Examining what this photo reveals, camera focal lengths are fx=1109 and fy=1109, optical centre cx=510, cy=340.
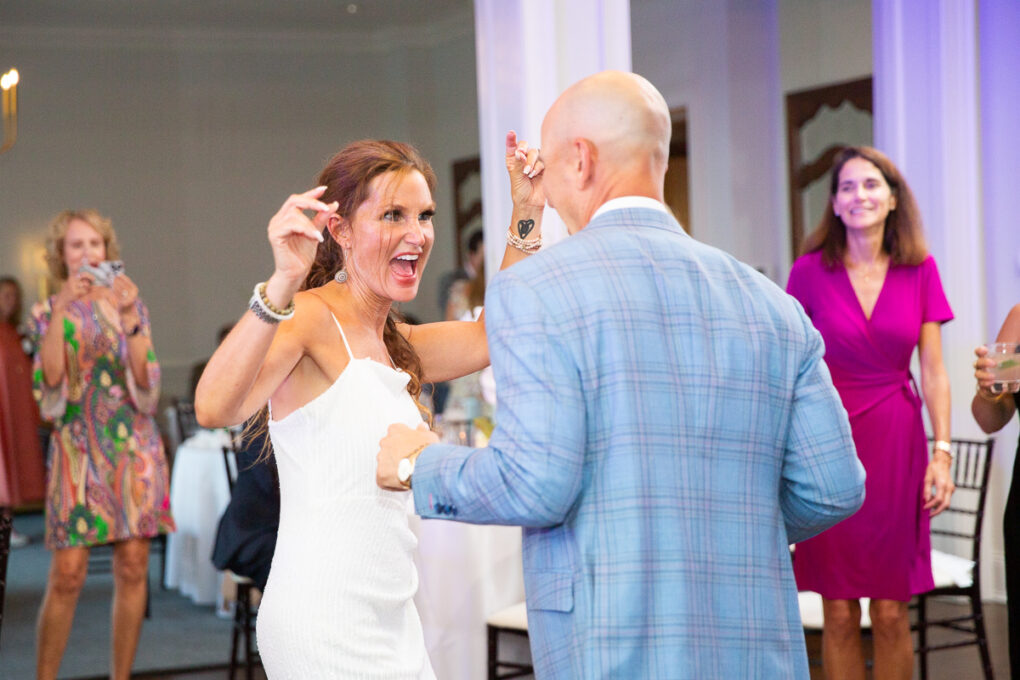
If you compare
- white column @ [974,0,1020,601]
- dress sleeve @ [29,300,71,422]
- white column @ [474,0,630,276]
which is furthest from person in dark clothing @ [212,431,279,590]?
white column @ [974,0,1020,601]

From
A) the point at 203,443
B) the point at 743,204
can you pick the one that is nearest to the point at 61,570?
the point at 203,443

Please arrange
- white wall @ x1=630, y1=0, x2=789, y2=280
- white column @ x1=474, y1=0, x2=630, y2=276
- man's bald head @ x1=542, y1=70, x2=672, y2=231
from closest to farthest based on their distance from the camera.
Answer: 1. man's bald head @ x1=542, y1=70, x2=672, y2=231
2. white column @ x1=474, y1=0, x2=630, y2=276
3. white wall @ x1=630, y1=0, x2=789, y2=280

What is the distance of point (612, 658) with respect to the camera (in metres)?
1.49

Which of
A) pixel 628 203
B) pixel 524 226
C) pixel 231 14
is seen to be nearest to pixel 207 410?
pixel 628 203

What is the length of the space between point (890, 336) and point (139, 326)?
2758 millimetres

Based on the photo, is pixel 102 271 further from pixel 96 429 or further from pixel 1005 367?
pixel 1005 367

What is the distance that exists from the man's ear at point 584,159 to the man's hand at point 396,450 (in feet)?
1.46

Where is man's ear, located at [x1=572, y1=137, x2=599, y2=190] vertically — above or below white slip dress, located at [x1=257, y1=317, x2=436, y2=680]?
above

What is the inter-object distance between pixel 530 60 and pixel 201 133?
6.89 metres

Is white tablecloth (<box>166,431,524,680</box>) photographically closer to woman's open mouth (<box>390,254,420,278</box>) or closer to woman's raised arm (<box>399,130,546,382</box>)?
woman's raised arm (<box>399,130,546,382</box>)

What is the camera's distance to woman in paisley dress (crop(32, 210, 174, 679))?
412 centimetres

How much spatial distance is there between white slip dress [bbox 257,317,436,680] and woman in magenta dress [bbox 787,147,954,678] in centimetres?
198

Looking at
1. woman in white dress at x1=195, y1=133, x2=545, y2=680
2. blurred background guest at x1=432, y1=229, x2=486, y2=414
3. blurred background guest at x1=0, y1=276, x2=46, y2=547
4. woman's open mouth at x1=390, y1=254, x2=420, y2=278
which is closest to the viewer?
woman in white dress at x1=195, y1=133, x2=545, y2=680

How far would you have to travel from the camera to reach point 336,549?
6.16 ft
